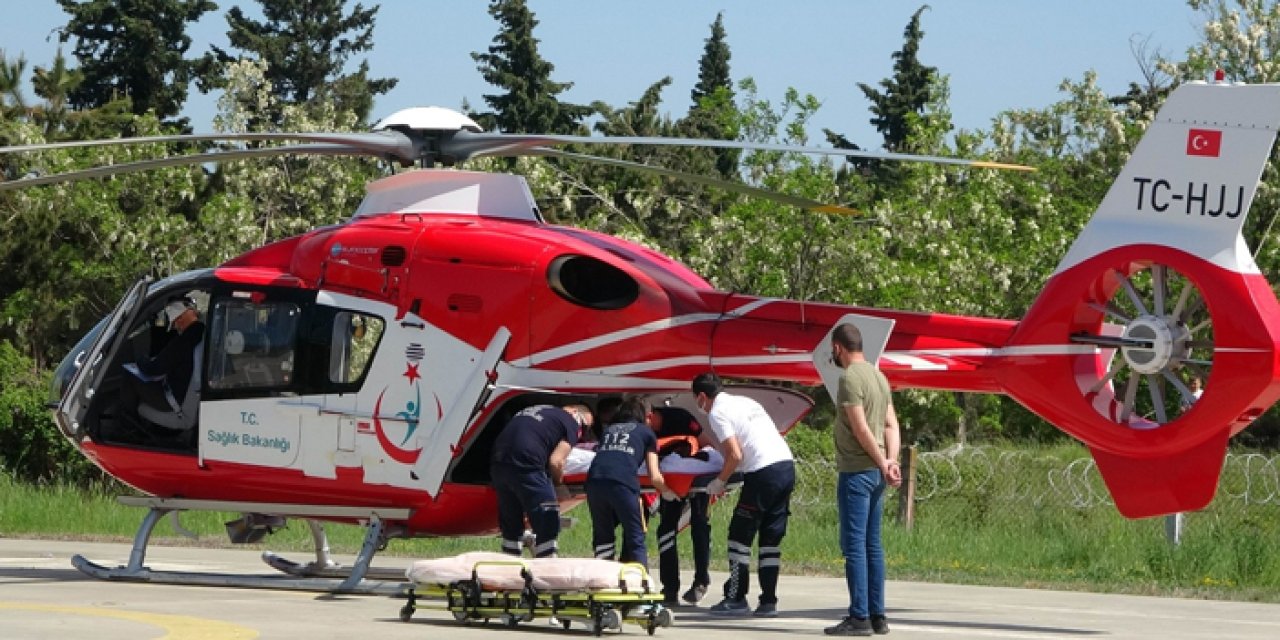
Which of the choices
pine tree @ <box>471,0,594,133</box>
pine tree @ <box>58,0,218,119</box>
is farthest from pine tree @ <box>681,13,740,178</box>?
pine tree @ <box>58,0,218,119</box>

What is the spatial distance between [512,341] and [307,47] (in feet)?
195

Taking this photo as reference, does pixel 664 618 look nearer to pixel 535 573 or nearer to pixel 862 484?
pixel 535 573

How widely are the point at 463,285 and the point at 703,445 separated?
252 centimetres

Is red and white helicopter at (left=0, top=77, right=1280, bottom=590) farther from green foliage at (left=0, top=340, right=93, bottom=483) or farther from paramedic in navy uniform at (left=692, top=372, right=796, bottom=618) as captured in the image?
green foliage at (left=0, top=340, right=93, bottom=483)

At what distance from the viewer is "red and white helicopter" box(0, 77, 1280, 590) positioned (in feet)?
44.1

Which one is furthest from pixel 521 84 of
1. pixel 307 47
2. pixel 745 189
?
pixel 745 189

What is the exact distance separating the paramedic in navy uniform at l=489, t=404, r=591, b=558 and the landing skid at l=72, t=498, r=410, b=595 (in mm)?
1061

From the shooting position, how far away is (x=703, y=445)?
1574 centimetres

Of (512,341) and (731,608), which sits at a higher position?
(512,341)

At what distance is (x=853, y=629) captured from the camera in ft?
42.2

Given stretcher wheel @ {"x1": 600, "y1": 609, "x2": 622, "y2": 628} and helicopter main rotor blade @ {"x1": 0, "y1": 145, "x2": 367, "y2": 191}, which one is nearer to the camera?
stretcher wheel @ {"x1": 600, "y1": 609, "x2": 622, "y2": 628}

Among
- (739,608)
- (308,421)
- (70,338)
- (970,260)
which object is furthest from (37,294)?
(739,608)

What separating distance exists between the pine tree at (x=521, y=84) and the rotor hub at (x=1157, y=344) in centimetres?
5385

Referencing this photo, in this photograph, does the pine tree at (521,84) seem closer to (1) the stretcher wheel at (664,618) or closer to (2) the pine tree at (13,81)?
(2) the pine tree at (13,81)
